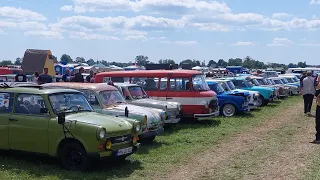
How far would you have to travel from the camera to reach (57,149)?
8.31 metres

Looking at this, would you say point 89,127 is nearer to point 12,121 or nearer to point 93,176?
point 93,176

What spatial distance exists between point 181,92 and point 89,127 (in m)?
7.73

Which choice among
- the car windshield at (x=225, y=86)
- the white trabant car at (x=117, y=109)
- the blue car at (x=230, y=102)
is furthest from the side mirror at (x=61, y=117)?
the car windshield at (x=225, y=86)

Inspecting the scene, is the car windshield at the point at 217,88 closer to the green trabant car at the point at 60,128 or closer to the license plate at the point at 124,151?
the green trabant car at the point at 60,128

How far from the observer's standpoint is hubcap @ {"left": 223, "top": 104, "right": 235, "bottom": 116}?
1836cm

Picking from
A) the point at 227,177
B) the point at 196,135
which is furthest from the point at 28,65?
the point at 227,177

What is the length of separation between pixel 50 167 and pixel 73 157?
0.62 meters

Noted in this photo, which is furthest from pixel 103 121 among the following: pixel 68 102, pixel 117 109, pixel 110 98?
pixel 110 98

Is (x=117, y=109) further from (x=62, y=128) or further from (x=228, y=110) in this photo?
(x=228, y=110)

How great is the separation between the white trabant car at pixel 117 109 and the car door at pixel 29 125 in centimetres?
243

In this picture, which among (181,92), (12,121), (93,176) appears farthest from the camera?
(181,92)

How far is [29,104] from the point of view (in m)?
8.81

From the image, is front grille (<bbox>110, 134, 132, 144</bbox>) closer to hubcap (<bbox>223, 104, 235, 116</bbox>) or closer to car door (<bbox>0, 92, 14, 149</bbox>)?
car door (<bbox>0, 92, 14, 149</bbox>)

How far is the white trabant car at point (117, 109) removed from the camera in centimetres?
1088
